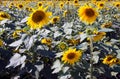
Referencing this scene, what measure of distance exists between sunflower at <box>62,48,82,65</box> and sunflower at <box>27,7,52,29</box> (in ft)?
1.65

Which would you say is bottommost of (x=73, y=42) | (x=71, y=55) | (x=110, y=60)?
(x=110, y=60)

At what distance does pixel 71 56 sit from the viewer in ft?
12.0

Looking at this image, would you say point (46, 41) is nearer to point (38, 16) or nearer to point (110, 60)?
point (38, 16)

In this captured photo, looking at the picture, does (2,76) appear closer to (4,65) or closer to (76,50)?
(4,65)

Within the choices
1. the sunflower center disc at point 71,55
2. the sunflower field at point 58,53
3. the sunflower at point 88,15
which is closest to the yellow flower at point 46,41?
the sunflower field at point 58,53

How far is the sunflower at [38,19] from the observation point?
13.1ft

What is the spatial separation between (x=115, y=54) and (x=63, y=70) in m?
0.81

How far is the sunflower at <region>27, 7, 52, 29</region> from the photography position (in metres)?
4.00

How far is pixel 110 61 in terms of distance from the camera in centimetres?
393

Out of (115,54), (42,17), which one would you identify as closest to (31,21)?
(42,17)

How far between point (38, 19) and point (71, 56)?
2.15 feet

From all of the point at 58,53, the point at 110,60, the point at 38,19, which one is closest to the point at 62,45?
the point at 58,53

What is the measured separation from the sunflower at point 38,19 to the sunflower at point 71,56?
1.65ft

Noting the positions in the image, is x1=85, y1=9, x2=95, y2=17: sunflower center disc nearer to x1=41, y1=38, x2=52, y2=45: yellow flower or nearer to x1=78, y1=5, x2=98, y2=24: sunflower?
x1=78, y1=5, x2=98, y2=24: sunflower
